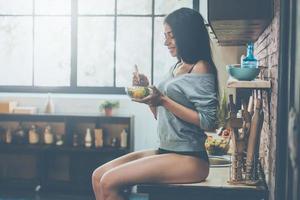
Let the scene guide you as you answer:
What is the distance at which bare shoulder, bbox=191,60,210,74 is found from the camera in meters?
2.29

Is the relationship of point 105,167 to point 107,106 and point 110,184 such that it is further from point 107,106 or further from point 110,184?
point 107,106

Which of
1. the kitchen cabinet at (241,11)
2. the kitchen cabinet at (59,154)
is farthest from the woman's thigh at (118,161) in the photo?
the kitchen cabinet at (59,154)

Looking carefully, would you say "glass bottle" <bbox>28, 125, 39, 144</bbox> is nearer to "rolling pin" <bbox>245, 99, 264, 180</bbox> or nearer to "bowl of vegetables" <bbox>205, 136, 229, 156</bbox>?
"bowl of vegetables" <bbox>205, 136, 229, 156</bbox>

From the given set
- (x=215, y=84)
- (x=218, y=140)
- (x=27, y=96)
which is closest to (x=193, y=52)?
(x=215, y=84)

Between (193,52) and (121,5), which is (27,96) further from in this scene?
(193,52)

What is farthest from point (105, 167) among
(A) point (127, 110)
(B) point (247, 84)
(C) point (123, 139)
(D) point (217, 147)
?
(A) point (127, 110)

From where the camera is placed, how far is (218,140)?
11.3 ft

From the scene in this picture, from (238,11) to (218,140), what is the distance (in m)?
1.32

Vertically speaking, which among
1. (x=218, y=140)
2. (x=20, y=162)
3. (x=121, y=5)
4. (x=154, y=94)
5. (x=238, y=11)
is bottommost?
(x=20, y=162)

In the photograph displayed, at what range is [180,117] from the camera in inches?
87.3

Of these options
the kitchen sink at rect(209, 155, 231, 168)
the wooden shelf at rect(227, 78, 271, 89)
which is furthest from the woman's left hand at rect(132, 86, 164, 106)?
the kitchen sink at rect(209, 155, 231, 168)

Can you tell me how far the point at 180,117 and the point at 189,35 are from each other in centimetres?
37

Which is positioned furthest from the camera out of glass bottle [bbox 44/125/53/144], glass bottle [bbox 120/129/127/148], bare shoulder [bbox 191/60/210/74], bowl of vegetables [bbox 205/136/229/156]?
glass bottle [bbox 44/125/53/144]

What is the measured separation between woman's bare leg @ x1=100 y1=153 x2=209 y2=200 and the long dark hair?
351 millimetres
